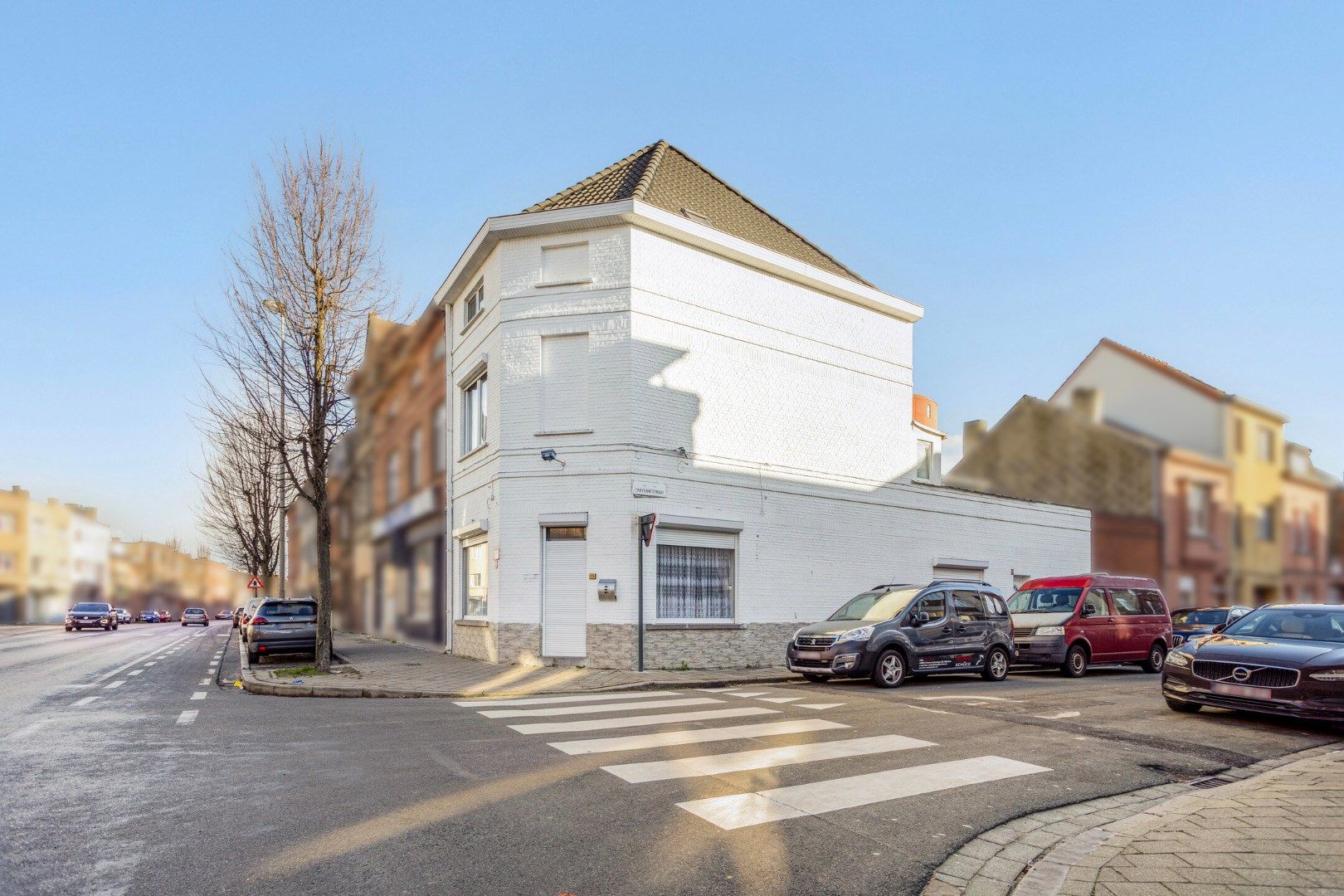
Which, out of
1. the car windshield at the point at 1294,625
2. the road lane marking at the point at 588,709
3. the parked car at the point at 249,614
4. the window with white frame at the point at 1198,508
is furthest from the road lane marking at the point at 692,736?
the parked car at the point at 249,614

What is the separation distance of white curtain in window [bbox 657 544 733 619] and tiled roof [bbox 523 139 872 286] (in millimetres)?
6854

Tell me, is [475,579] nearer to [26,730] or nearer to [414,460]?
[414,460]

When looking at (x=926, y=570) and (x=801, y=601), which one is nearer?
(x=801, y=601)

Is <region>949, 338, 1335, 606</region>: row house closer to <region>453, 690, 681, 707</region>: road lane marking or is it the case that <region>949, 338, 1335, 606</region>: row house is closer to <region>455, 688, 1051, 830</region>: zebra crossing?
<region>455, 688, 1051, 830</region>: zebra crossing

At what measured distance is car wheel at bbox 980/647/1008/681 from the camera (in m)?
15.2

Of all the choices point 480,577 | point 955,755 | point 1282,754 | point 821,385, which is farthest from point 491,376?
point 1282,754

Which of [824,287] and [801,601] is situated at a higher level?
[824,287]

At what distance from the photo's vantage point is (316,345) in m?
17.5

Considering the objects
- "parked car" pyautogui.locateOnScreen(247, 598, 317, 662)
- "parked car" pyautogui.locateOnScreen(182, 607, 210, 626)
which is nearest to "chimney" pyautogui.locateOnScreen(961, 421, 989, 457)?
"parked car" pyautogui.locateOnScreen(247, 598, 317, 662)

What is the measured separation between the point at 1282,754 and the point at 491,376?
14.9 metres

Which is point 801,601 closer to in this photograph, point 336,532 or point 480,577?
point 480,577

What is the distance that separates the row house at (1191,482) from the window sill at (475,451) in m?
14.5

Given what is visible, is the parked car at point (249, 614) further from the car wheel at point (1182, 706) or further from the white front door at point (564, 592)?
the car wheel at point (1182, 706)

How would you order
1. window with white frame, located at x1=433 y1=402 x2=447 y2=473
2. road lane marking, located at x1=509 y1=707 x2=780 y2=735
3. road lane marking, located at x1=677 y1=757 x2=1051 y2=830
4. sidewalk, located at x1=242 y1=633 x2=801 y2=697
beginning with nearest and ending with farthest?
road lane marking, located at x1=677 y1=757 x2=1051 y2=830 < road lane marking, located at x1=509 y1=707 x2=780 y2=735 < sidewalk, located at x1=242 y1=633 x2=801 y2=697 < window with white frame, located at x1=433 y1=402 x2=447 y2=473
